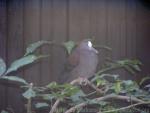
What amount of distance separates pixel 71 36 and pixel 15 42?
0.60ft

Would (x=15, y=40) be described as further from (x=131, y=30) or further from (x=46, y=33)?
(x=131, y=30)

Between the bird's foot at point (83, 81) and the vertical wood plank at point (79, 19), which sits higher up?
the vertical wood plank at point (79, 19)

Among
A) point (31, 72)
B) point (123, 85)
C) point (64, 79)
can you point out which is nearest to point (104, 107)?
point (123, 85)

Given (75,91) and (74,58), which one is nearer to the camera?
(75,91)

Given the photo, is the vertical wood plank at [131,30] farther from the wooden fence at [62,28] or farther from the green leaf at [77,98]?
the green leaf at [77,98]

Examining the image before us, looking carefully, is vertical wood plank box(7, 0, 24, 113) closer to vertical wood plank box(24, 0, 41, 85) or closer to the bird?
vertical wood plank box(24, 0, 41, 85)

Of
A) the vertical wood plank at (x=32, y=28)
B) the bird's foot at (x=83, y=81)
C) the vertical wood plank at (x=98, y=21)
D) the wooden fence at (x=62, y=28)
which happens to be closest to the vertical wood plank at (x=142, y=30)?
the wooden fence at (x=62, y=28)

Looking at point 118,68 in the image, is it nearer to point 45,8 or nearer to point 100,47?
point 100,47

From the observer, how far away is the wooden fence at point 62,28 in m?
1.15

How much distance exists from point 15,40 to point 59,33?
0.14 meters

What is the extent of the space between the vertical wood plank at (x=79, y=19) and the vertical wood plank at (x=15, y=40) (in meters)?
0.16

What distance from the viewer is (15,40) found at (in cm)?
117

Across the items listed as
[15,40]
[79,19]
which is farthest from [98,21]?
[15,40]

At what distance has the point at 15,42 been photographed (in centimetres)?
117
